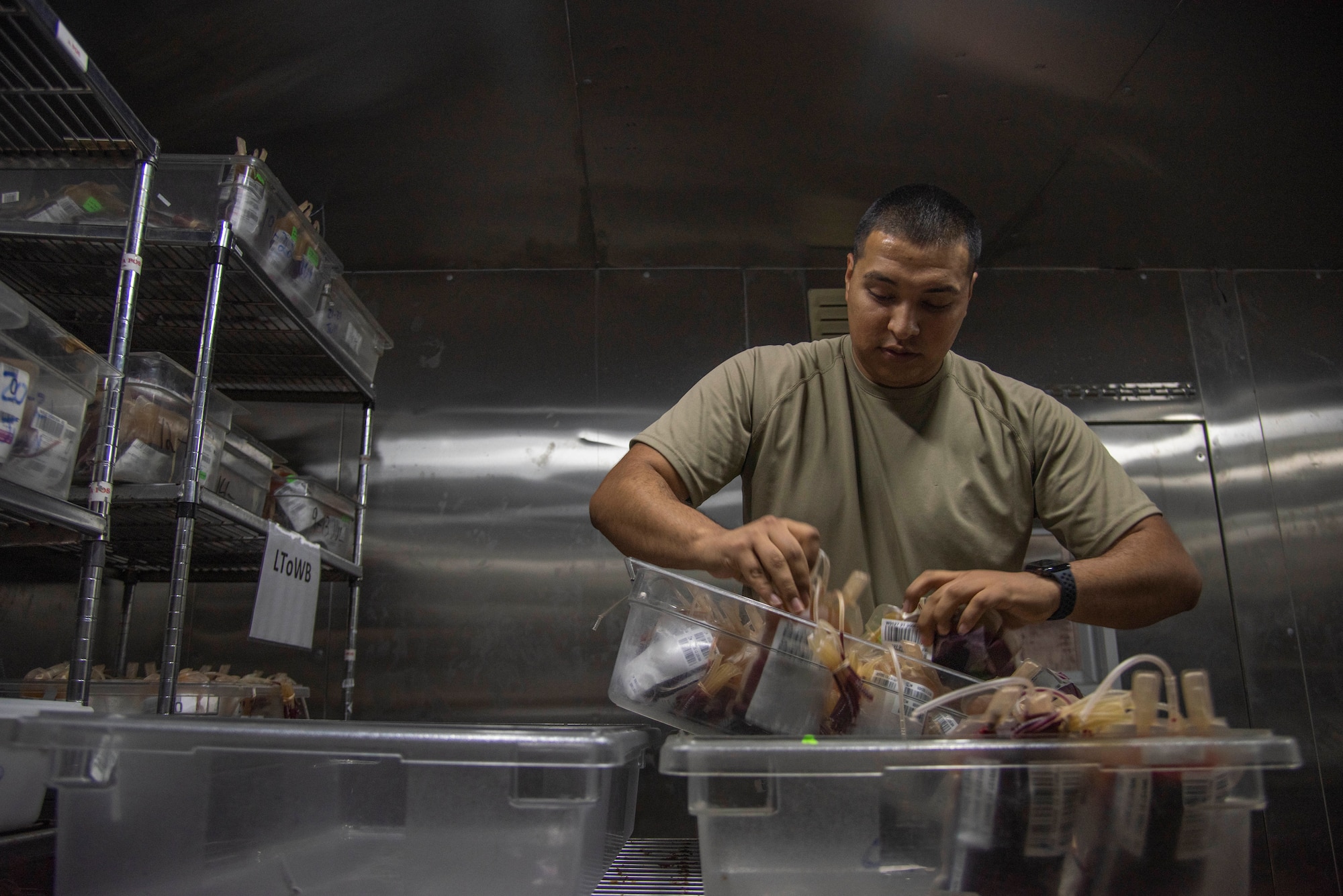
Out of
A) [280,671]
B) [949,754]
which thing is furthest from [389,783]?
[280,671]

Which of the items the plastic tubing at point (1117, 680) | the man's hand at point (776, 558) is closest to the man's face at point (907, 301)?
the man's hand at point (776, 558)

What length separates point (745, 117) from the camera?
2352 mm

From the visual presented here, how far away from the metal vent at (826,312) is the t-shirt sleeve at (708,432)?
5.39 feet

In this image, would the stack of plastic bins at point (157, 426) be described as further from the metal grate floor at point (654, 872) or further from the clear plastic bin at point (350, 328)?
the metal grate floor at point (654, 872)

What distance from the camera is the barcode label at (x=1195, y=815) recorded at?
618mm

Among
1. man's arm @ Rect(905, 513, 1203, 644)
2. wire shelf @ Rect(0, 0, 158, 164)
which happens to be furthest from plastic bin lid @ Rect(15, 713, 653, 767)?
wire shelf @ Rect(0, 0, 158, 164)

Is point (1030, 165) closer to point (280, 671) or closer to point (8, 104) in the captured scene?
point (8, 104)

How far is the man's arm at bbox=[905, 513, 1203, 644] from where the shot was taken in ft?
3.35

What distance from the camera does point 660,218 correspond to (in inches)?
111

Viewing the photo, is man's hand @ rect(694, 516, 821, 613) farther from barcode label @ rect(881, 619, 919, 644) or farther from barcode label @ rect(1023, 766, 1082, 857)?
barcode label @ rect(1023, 766, 1082, 857)

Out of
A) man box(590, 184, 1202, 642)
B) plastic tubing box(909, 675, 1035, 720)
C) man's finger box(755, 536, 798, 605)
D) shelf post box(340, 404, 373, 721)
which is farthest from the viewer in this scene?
shelf post box(340, 404, 373, 721)

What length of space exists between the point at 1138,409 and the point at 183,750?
10.2 ft

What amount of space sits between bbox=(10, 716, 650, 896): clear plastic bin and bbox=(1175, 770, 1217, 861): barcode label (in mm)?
402

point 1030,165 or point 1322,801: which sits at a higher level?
point 1030,165
